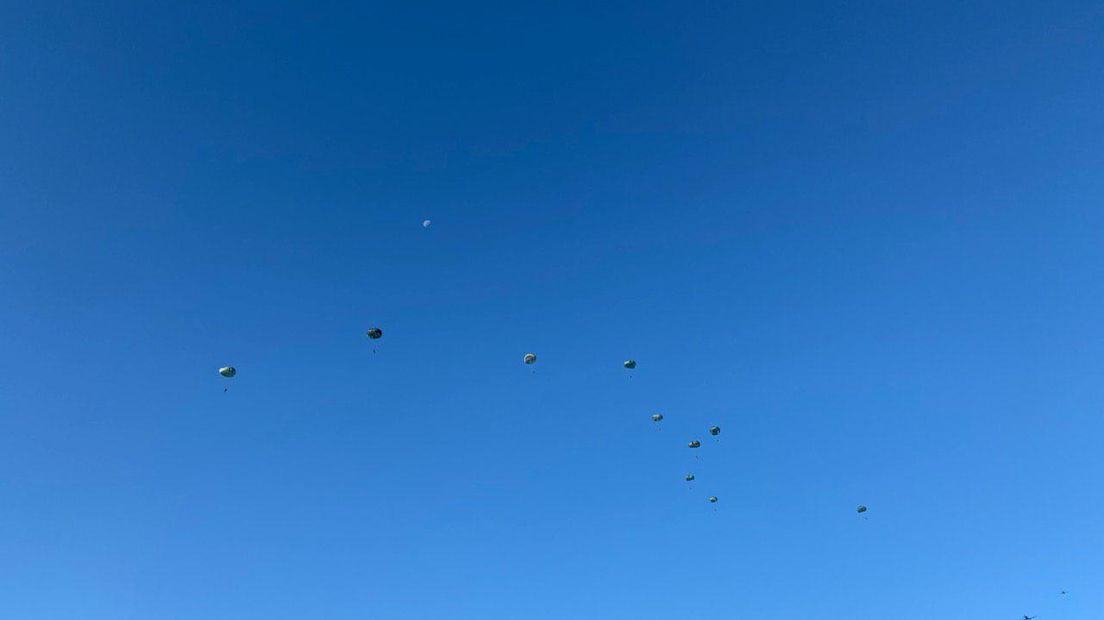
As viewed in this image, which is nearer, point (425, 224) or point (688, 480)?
point (425, 224)

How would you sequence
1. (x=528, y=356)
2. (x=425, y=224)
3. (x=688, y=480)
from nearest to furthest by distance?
(x=425, y=224), (x=528, y=356), (x=688, y=480)

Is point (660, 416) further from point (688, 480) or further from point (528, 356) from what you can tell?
point (528, 356)

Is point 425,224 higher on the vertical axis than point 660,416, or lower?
higher

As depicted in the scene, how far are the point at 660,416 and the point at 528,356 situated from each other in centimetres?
1228

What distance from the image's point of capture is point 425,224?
53.7 meters

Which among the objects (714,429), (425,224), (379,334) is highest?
(425,224)

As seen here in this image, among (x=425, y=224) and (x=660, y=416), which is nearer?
(x=425, y=224)

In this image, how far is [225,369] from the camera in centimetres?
5584

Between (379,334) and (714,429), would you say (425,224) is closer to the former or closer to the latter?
(379,334)

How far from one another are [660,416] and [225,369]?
35171 mm

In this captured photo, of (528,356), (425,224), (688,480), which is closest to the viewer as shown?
(425,224)

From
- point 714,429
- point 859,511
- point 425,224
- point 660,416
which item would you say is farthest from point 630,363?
point 859,511

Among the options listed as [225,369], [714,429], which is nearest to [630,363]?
[714,429]

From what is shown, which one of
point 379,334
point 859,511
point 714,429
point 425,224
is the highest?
point 425,224
